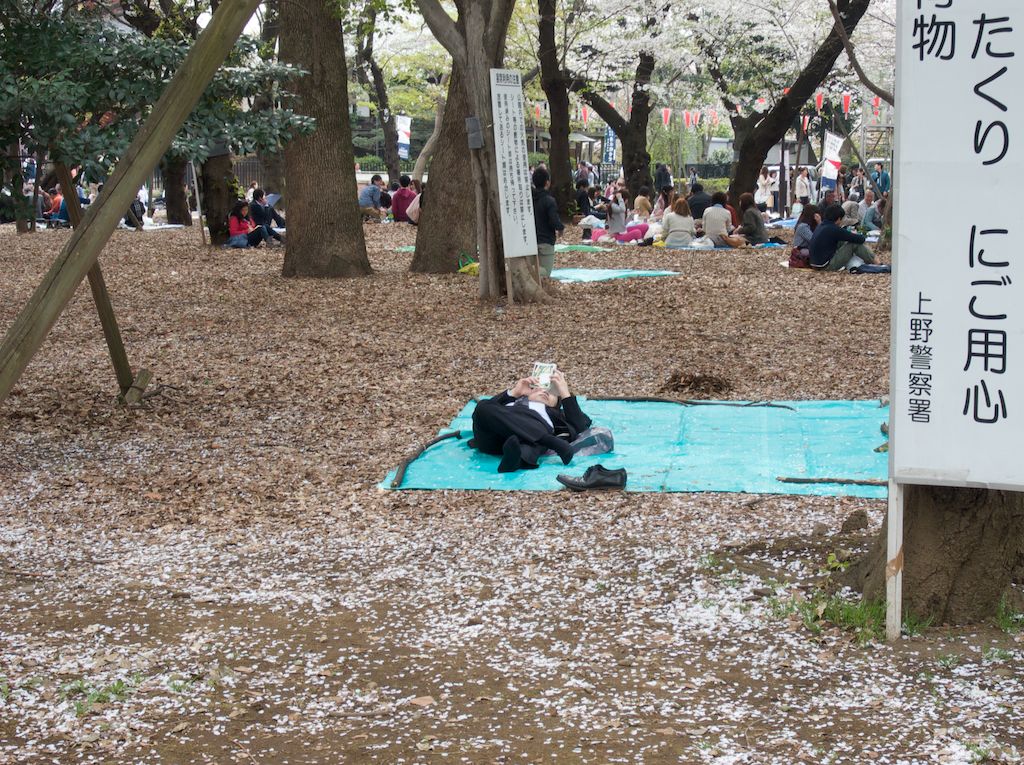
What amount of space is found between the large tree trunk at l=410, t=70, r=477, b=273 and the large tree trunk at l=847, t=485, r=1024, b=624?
394 inches

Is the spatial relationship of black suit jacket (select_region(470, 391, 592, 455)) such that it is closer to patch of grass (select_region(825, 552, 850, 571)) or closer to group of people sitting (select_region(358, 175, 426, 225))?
→ patch of grass (select_region(825, 552, 850, 571))

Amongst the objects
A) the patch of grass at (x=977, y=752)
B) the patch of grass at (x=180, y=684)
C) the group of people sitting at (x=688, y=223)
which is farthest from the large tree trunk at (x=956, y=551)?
the group of people sitting at (x=688, y=223)

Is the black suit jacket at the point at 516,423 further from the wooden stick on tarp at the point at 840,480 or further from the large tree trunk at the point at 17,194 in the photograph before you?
the large tree trunk at the point at 17,194

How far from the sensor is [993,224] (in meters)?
3.20

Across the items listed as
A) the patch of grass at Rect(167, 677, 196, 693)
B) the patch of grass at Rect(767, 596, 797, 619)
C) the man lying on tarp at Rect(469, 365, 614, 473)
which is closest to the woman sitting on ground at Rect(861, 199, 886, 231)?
the man lying on tarp at Rect(469, 365, 614, 473)

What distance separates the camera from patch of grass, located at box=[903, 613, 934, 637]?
3.63 metres

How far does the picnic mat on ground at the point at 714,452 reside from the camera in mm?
5645

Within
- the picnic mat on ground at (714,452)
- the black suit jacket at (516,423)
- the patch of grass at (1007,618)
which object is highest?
the black suit jacket at (516,423)

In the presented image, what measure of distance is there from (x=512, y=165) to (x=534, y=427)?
5.44 metres

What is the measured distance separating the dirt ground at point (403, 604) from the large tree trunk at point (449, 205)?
209 inches

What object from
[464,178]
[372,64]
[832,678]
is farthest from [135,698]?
[372,64]

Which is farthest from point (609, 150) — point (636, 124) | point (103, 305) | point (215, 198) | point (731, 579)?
point (731, 579)

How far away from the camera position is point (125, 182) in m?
4.33

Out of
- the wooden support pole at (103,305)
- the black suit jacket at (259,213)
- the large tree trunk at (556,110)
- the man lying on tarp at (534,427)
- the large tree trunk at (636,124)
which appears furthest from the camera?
the large tree trunk at (636,124)
